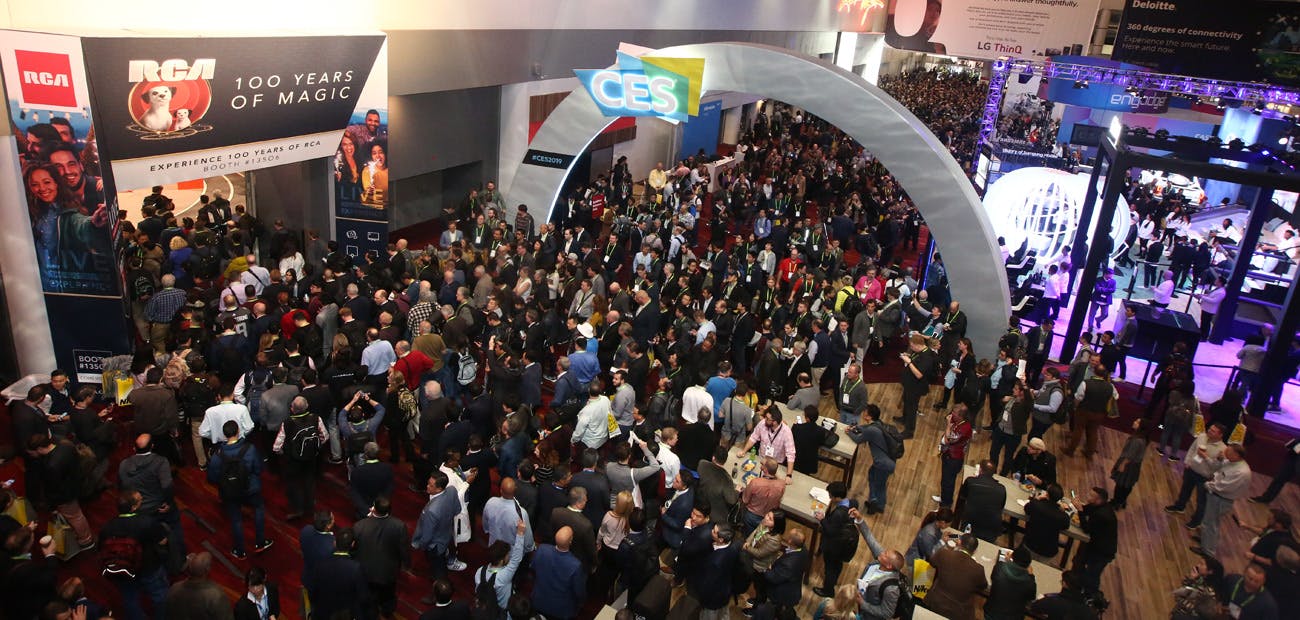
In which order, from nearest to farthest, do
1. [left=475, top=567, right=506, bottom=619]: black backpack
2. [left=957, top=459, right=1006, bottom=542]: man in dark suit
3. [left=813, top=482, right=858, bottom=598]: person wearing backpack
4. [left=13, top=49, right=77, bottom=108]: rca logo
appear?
[left=475, top=567, right=506, bottom=619]: black backpack, [left=813, top=482, right=858, bottom=598]: person wearing backpack, [left=957, top=459, right=1006, bottom=542]: man in dark suit, [left=13, top=49, right=77, bottom=108]: rca logo

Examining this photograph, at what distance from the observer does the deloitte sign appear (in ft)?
37.1

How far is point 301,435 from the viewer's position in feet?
22.2

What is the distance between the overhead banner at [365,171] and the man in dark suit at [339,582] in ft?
25.4

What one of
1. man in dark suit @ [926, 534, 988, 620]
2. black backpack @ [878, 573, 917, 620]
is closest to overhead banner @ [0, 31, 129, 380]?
black backpack @ [878, 573, 917, 620]

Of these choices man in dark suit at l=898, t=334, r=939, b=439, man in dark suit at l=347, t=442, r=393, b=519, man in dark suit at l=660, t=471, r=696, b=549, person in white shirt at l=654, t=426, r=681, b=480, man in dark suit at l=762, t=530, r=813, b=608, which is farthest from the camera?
man in dark suit at l=898, t=334, r=939, b=439

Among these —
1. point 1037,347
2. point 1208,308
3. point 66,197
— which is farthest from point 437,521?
point 1208,308

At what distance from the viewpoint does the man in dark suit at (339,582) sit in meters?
5.37

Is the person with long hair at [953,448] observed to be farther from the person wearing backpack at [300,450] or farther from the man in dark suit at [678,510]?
the person wearing backpack at [300,450]

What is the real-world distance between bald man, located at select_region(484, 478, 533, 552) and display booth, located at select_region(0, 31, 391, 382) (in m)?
5.52

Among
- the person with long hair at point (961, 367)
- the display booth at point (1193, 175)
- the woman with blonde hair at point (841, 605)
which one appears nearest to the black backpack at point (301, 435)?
the woman with blonde hair at point (841, 605)

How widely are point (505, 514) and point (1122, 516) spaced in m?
6.58

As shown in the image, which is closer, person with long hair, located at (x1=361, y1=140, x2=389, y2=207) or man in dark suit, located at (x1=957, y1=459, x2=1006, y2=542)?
man in dark suit, located at (x1=957, y1=459, x2=1006, y2=542)

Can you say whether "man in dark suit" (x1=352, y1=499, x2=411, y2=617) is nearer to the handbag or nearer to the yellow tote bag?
the handbag

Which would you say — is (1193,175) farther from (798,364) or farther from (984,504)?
(984,504)
